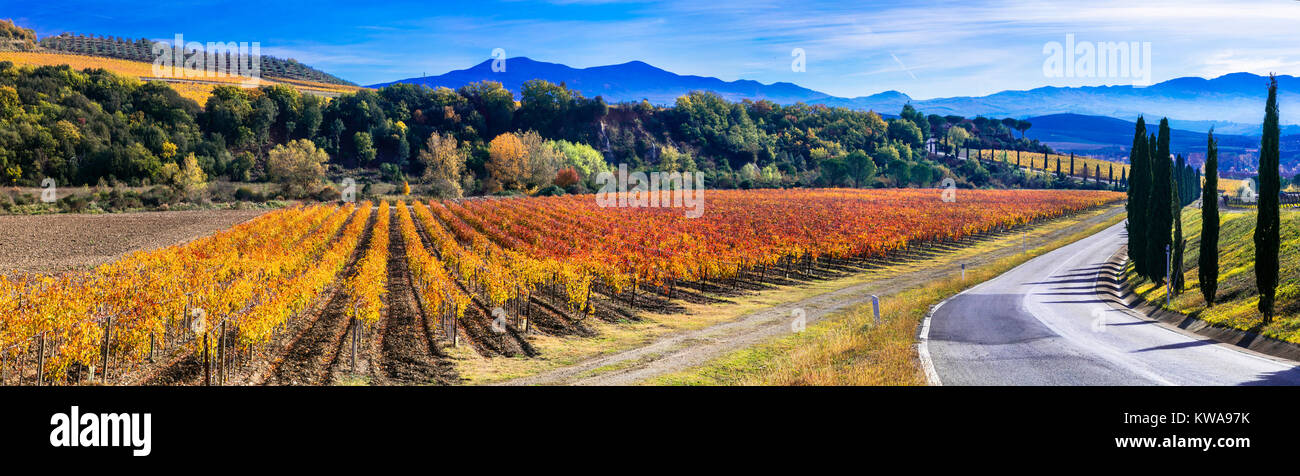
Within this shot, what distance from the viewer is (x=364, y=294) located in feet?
75.3

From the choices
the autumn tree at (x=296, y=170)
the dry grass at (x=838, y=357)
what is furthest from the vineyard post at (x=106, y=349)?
the autumn tree at (x=296, y=170)

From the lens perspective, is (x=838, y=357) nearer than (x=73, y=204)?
Yes

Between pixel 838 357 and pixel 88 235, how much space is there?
187ft

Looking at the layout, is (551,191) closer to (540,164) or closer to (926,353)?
(540,164)

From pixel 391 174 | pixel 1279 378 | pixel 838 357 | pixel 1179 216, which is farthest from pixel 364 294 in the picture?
pixel 391 174

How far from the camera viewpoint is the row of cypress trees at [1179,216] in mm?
20250

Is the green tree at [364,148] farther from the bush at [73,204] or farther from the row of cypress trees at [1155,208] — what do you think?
the row of cypress trees at [1155,208]

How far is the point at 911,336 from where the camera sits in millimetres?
20109

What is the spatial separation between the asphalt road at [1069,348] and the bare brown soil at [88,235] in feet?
132

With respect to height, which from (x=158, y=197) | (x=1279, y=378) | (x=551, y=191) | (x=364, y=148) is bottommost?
(x=1279, y=378)

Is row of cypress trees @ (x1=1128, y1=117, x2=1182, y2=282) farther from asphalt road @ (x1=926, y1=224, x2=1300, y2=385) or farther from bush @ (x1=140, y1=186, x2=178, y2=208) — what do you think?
bush @ (x1=140, y1=186, x2=178, y2=208)

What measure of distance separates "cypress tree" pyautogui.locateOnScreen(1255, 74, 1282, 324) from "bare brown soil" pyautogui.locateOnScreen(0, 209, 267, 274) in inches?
1886
